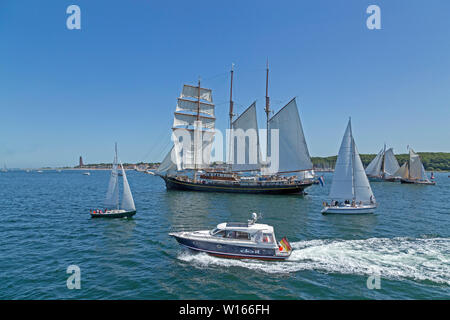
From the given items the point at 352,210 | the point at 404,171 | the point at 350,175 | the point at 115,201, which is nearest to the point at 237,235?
the point at 115,201

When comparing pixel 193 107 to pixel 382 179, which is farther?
pixel 382 179

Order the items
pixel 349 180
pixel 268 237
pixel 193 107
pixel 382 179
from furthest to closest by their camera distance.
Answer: pixel 382 179 < pixel 193 107 < pixel 349 180 < pixel 268 237

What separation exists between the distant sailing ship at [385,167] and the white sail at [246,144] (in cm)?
7431

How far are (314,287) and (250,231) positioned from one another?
20.2ft

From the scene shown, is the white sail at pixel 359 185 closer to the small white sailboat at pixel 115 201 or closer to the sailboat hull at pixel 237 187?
the sailboat hull at pixel 237 187

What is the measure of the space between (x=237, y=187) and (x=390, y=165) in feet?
281

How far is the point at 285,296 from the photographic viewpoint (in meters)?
14.7

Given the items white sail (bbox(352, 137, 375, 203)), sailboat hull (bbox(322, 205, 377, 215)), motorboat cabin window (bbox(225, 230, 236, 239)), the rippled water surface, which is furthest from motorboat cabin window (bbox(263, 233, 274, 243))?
white sail (bbox(352, 137, 375, 203))

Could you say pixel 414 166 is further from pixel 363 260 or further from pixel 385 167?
pixel 363 260

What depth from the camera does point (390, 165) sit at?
111688 millimetres
